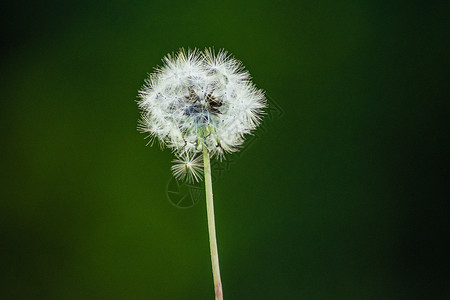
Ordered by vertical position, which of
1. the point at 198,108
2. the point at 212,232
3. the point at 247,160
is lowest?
the point at 212,232

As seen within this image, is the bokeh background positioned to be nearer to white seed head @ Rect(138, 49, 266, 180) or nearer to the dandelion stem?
white seed head @ Rect(138, 49, 266, 180)

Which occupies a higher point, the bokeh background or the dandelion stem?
the bokeh background

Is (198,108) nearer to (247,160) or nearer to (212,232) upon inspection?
(212,232)

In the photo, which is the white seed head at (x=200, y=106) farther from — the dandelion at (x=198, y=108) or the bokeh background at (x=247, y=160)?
the bokeh background at (x=247, y=160)

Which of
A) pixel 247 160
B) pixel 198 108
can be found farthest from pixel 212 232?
pixel 247 160

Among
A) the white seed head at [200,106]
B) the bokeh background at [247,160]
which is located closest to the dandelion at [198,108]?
the white seed head at [200,106]

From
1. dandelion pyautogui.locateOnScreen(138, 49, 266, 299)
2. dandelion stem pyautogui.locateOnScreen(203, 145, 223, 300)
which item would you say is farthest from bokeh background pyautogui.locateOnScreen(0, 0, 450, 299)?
dandelion stem pyautogui.locateOnScreen(203, 145, 223, 300)
